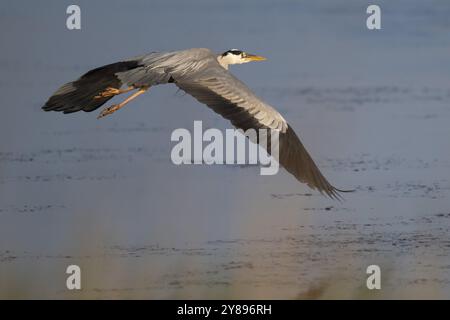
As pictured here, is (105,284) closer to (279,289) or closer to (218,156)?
(279,289)

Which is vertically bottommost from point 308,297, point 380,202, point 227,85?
point 308,297

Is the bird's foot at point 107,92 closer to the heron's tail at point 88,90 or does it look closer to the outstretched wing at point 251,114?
the heron's tail at point 88,90

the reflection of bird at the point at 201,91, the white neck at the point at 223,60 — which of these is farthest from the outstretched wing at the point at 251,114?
the white neck at the point at 223,60

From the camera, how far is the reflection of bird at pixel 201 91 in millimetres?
9219

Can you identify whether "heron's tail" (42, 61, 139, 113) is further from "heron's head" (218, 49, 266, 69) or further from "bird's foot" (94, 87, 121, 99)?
"heron's head" (218, 49, 266, 69)

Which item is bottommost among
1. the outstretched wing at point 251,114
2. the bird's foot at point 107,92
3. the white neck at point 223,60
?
the outstretched wing at point 251,114

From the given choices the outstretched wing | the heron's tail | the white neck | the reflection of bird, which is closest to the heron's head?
the white neck

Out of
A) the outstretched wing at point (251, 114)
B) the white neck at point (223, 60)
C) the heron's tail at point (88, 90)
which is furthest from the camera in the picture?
the white neck at point (223, 60)

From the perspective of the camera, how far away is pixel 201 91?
31.4ft

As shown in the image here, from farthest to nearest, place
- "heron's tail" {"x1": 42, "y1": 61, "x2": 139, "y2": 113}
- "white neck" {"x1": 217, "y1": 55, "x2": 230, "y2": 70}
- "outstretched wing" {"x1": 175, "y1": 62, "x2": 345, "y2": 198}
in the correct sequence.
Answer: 1. "white neck" {"x1": 217, "y1": 55, "x2": 230, "y2": 70}
2. "heron's tail" {"x1": 42, "y1": 61, "x2": 139, "y2": 113}
3. "outstretched wing" {"x1": 175, "y1": 62, "x2": 345, "y2": 198}

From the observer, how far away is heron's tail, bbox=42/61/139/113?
9938mm

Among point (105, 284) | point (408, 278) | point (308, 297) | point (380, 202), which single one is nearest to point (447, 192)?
point (380, 202)

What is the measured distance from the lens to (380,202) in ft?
35.7

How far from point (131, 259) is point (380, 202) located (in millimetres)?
2068
